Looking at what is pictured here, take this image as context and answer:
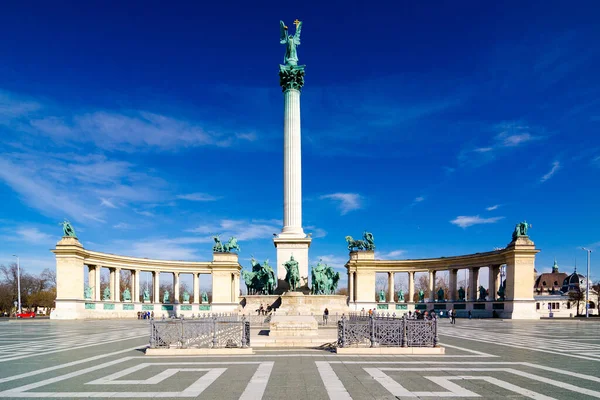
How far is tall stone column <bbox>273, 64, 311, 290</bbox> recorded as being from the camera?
47.2 metres

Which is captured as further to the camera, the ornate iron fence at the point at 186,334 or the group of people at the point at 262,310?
the group of people at the point at 262,310

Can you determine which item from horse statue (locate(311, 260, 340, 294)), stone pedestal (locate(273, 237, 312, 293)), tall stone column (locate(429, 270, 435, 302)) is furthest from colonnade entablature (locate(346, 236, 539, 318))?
stone pedestal (locate(273, 237, 312, 293))

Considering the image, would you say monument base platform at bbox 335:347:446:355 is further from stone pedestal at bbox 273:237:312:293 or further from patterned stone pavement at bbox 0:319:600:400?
stone pedestal at bbox 273:237:312:293

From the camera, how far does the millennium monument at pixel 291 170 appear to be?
155 ft

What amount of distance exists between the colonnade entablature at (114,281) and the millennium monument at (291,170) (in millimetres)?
22072

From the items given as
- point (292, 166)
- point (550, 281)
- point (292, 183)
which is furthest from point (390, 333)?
point (550, 281)

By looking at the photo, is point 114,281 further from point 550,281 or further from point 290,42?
point 550,281

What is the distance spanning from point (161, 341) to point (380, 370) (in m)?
10.3

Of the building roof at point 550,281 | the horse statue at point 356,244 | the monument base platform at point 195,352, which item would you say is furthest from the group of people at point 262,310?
the building roof at point 550,281

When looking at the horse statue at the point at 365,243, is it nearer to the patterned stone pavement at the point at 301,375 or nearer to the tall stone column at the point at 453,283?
the tall stone column at the point at 453,283

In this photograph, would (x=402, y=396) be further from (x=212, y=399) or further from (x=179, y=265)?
(x=179, y=265)

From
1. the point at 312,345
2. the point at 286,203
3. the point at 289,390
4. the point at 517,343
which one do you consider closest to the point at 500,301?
the point at 286,203

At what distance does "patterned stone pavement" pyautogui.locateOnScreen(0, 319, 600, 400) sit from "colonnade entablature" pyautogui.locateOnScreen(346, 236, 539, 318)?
41.5 meters

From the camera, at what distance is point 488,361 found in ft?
53.1
